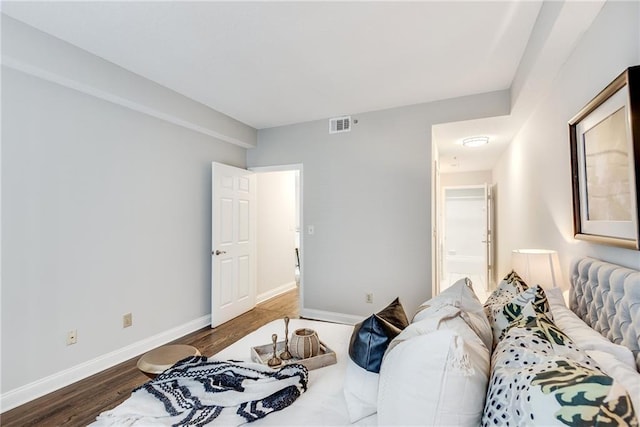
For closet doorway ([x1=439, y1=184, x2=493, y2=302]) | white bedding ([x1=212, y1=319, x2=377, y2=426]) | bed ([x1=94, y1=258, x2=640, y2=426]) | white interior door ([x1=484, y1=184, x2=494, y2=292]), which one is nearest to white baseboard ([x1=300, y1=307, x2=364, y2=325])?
white bedding ([x1=212, y1=319, x2=377, y2=426])

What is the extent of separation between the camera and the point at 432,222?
350 centimetres

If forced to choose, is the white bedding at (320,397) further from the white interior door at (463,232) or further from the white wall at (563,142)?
the white interior door at (463,232)

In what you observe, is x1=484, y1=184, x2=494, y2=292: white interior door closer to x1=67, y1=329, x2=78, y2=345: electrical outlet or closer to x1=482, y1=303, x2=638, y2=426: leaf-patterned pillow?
x1=482, y1=303, x2=638, y2=426: leaf-patterned pillow

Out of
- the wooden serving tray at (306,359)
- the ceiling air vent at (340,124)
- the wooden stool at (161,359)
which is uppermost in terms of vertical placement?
the ceiling air vent at (340,124)

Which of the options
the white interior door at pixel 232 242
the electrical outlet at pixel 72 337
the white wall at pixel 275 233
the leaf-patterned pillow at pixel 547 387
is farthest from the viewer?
the white wall at pixel 275 233

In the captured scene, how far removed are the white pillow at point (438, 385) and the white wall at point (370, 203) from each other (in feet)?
8.63

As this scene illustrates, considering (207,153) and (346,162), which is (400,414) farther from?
(207,153)

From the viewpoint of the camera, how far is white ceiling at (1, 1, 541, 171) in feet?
6.39

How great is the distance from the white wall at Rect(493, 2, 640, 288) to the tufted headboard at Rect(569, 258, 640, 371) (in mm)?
85

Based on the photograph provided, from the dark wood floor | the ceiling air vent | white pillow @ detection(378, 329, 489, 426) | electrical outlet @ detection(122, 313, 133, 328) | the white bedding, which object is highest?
the ceiling air vent

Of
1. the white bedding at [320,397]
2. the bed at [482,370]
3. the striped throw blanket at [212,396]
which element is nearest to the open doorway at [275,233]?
the white bedding at [320,397]

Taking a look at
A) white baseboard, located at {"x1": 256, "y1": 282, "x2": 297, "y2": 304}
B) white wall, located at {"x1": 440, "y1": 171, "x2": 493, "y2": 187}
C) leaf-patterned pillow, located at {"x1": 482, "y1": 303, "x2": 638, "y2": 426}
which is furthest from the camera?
white wall, located at {"x1": 440, "y1": 171, "x2": 493, "y2": 187}

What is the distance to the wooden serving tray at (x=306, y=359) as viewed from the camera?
5.13 feet

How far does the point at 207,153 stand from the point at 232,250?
1296 mm
